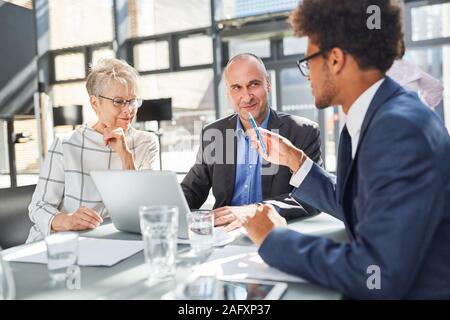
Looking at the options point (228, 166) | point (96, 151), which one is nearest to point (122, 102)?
point (96, 151)

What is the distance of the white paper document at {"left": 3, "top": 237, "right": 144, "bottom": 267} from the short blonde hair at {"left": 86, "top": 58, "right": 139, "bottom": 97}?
0.92m

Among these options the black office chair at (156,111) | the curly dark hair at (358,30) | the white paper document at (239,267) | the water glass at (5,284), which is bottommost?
the white paper document at (239,267)

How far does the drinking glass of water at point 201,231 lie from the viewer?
3.86 feet

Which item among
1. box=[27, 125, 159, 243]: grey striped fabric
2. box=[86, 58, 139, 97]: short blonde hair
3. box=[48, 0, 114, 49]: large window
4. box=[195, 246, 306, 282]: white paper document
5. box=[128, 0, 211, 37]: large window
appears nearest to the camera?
box=[195, 246, 306, 282]: white paper document

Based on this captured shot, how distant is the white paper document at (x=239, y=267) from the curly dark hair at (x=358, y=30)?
0.56m

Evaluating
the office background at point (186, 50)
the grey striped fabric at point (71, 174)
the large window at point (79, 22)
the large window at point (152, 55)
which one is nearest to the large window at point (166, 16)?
the office background at point (186, 50)

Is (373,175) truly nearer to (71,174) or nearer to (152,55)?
(71,174)

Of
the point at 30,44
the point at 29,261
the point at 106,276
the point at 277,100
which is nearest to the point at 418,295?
the point at 106,276

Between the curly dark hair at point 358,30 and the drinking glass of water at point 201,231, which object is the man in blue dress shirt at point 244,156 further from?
the curly dark hair at point 358,30

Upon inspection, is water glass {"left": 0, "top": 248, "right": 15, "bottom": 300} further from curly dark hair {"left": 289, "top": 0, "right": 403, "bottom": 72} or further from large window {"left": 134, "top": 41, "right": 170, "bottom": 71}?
large window {"left": 134, "top": 41, "right": 170, "bottom": 71}

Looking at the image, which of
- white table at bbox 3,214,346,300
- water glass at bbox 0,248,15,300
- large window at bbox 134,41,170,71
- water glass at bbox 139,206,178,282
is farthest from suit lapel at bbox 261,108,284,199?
large window at bbox 134,41,170,71

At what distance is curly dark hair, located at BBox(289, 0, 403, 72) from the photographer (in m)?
1.02

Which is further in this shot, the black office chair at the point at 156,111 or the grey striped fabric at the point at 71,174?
the black office chair at the point at 156,111
